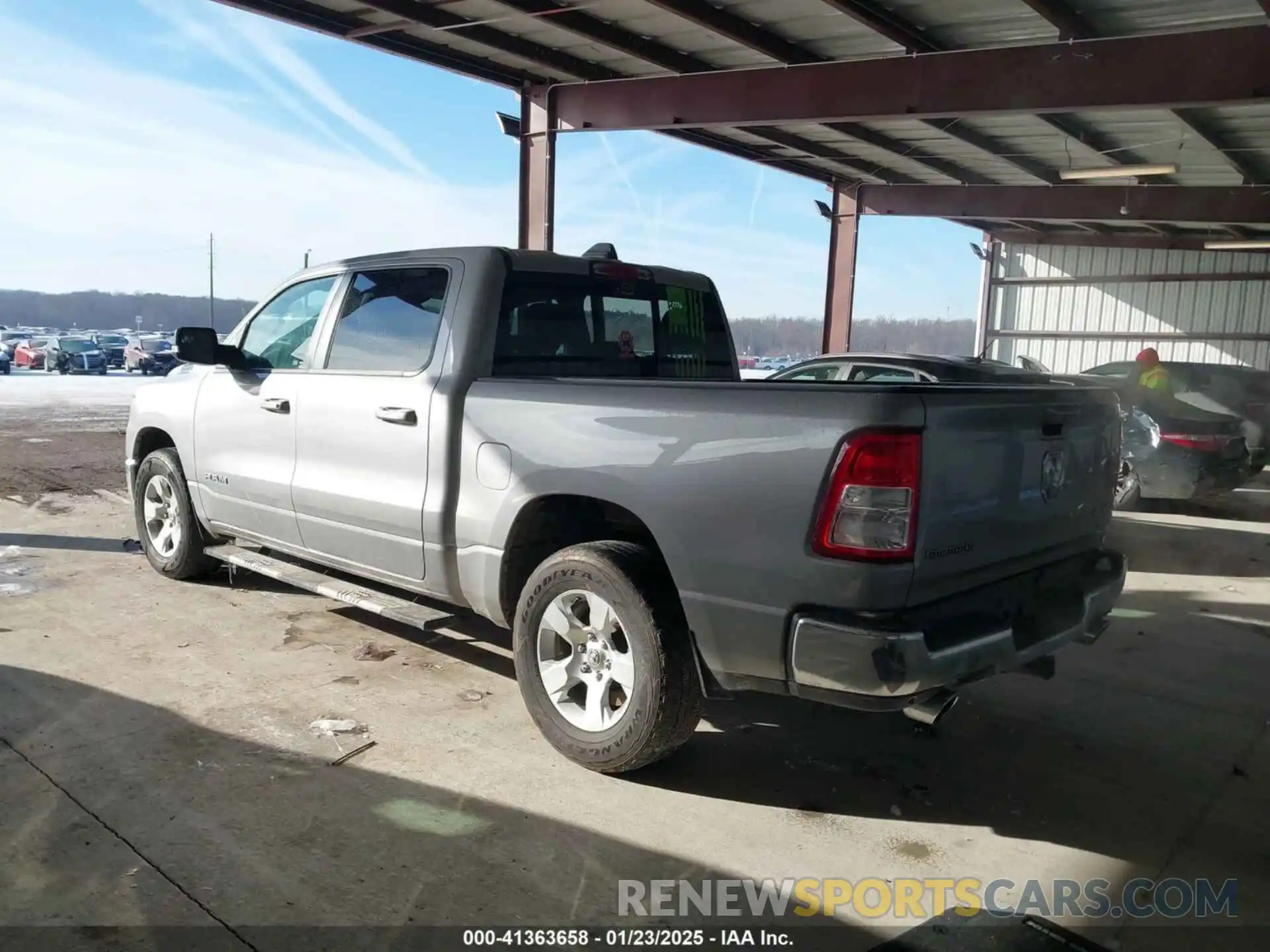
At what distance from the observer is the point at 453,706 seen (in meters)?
4.17

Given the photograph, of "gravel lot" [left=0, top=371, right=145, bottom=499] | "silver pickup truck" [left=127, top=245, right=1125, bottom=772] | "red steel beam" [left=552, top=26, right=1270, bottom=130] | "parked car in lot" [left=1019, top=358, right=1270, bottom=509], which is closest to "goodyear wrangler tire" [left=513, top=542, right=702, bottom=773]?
"silver pickup truck" [left=127, top=245, right=1125, bottom=772]

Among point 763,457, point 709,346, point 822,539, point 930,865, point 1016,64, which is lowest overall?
point 930,865

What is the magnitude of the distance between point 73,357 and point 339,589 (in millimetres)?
34851

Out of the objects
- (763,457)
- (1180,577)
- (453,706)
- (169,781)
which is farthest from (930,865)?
(1180,577)

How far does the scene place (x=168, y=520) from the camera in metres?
6.07

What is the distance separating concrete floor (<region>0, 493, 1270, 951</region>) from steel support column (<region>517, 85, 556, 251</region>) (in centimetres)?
835

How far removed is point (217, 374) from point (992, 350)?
2418cm

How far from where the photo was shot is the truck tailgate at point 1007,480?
2895 mm

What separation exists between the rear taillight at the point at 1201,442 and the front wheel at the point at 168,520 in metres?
9.16

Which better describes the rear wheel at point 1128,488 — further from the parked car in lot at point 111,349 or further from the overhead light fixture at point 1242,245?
the parked car in lot at point 111,349

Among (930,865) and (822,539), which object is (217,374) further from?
(930,865)

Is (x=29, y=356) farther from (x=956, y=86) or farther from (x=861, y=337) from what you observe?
(x=956, y=86)

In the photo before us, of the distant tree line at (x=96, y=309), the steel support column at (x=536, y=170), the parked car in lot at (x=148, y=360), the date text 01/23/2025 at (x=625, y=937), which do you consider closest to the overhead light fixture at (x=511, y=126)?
the steel support column at (x=536, y=170)

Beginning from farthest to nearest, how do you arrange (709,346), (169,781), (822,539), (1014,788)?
(709,346), (1014,788), (169,781), (822,539)
